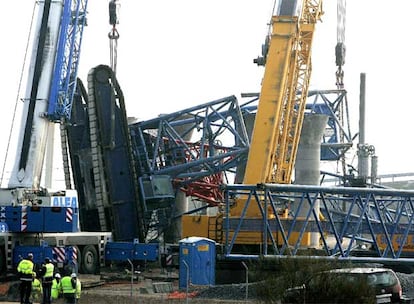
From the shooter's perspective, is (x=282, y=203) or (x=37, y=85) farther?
(x=282, y=203)

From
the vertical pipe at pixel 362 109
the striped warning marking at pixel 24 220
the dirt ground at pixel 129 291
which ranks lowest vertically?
the dirt ground at pixel 129 291

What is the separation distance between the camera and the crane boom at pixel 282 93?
139ft

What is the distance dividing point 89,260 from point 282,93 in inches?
426

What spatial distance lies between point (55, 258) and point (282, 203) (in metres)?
12.9

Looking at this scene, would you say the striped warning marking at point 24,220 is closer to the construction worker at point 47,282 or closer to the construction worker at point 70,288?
the construction worker at point 47,282

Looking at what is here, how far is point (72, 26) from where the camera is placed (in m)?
40.8

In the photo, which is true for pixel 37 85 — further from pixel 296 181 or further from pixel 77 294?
pixel 296 181

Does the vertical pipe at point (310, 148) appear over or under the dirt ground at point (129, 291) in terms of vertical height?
over

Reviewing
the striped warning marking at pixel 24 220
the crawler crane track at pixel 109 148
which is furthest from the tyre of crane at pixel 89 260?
the crawler crane track at pixel 109 148

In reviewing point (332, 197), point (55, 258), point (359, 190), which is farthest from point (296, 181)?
point (55, 258)

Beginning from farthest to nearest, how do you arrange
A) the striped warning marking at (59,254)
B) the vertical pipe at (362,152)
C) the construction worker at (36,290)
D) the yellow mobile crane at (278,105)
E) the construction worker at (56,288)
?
the vertical pipe at (362,152), the yellow mobile crane at (278,105), the striped warning marking at (59,254), the construction worker at (36,290), the construction worker at (56,288)

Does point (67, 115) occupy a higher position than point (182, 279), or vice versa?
point (67, 115)

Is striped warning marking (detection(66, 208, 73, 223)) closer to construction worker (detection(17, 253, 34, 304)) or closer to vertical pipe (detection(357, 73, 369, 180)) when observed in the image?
construction worker (detection(17, 253, 34, 304))

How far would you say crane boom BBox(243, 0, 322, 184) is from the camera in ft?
139
